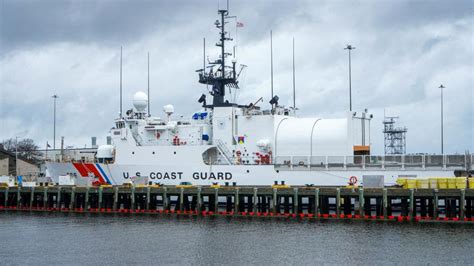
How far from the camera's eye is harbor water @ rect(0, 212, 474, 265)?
32875 mm

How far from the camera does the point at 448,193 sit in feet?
135

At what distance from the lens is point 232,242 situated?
36875mm

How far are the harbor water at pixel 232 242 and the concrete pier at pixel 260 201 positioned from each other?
1.55 metres

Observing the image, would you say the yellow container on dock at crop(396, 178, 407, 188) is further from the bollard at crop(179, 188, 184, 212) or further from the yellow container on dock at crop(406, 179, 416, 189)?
the bollard at crop(179, 188, 184, 212)

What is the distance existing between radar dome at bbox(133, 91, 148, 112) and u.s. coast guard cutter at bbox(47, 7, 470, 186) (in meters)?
0.08

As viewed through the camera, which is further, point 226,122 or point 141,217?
Result: point 226,122

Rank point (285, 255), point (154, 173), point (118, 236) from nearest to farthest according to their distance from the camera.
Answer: point (285, 255)
point (118, 236)
point (154, 173)

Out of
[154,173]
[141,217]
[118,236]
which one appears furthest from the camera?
[154,173]

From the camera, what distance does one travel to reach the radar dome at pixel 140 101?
58062 millimetres

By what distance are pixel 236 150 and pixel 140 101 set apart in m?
9.15

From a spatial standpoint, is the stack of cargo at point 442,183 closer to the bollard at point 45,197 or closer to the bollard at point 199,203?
the bollard at point 199,203

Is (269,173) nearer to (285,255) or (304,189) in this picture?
(304,189)

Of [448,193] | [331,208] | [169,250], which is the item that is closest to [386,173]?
[331,208]

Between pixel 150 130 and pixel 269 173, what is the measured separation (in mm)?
10883
